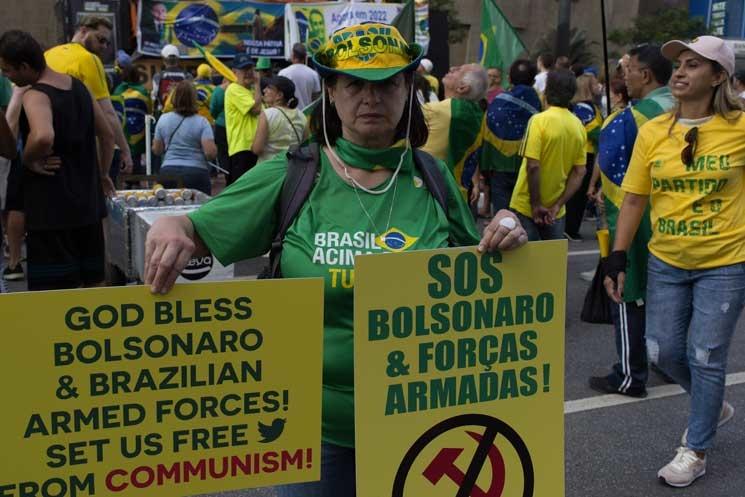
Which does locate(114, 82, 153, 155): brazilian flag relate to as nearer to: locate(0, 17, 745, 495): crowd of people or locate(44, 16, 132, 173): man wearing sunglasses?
locate(0, 17, 745, 495): crowd of people

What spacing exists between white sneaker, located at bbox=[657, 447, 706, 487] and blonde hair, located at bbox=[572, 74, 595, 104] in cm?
634

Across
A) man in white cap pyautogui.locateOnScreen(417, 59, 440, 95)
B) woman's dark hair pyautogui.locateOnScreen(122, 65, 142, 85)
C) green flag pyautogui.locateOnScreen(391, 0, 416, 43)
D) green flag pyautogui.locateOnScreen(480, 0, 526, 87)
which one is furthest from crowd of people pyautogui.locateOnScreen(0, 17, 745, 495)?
man in white cap pyautogui.locateOnScreen(417, 59, 440, 95)

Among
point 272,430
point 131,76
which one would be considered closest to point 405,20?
point 131,76

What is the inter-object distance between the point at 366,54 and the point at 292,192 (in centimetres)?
37

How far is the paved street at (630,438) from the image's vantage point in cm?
371

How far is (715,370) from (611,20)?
40214mm

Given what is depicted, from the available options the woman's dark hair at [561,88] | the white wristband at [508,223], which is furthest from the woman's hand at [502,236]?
the woman's dark hair at [561,88]

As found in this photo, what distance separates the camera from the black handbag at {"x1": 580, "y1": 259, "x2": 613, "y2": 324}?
4.97 m

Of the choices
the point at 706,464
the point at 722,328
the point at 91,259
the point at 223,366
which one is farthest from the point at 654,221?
the point at 91,259

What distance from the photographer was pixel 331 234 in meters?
2.06

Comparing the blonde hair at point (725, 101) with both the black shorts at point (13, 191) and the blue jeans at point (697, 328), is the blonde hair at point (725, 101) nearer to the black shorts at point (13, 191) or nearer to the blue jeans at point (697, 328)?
the blue jeans at point (697, 328)

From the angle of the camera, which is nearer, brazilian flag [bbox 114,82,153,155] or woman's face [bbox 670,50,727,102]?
woman's face [bbox 670,50,727,102]

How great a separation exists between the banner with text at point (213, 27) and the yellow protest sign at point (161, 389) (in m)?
17.0

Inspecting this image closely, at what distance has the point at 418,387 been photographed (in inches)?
78.4
